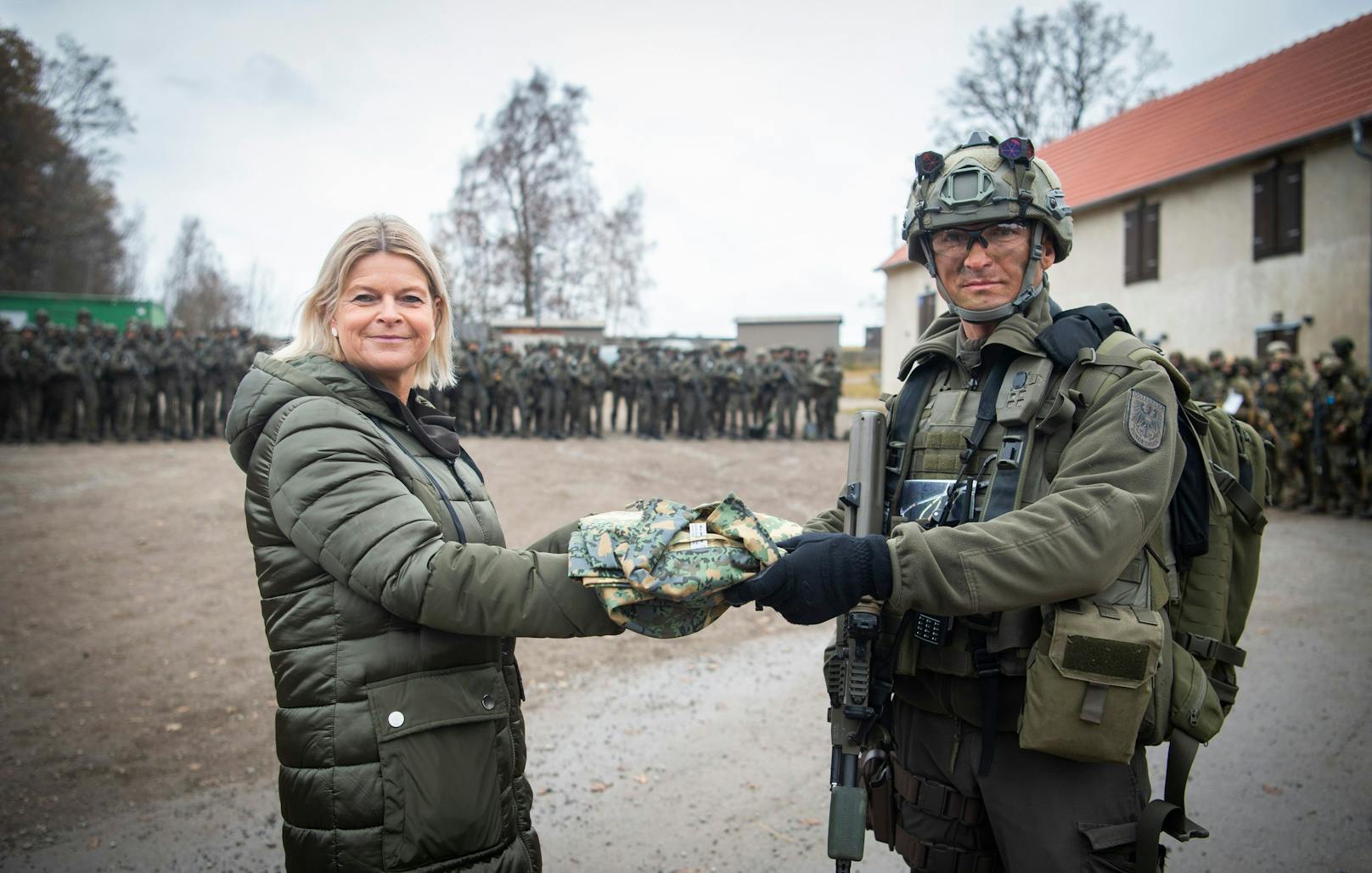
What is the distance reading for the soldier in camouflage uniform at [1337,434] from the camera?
1051 centimetres

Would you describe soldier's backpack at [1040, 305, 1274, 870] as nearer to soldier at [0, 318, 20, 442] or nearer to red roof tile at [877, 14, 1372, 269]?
red roof tile at [877, 14, 1372, 269]

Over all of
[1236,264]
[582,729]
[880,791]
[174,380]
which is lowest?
[582,729]

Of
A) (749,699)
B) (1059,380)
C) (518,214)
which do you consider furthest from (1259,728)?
(518,214)

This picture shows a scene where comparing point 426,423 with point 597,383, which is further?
point 597,383

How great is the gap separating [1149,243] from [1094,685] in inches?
774

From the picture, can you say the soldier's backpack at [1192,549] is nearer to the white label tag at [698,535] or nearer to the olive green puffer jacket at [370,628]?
the white label tag at [698,535]

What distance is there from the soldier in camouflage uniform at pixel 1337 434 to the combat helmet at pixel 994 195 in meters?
10.8

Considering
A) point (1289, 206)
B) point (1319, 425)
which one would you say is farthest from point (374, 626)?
point (1289, 206)

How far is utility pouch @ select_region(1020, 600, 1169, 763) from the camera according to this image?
193 centimetres

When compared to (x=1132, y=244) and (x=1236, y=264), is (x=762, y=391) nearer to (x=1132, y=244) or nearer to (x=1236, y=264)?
(x=1132, y=244)

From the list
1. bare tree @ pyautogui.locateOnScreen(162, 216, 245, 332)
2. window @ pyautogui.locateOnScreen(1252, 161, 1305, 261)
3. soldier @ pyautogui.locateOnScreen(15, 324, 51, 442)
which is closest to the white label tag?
soldier @ pyautogui.locateOnScreen(15, 324, 51, 442)

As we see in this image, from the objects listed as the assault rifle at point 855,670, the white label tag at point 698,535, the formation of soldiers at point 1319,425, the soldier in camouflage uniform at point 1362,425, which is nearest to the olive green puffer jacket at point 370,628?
the white label tag at point 698,535

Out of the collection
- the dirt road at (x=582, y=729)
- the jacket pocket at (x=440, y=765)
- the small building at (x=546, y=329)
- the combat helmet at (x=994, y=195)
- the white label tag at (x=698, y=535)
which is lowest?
the dirt road at (x=582, y=729)

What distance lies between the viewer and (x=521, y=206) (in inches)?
1258
